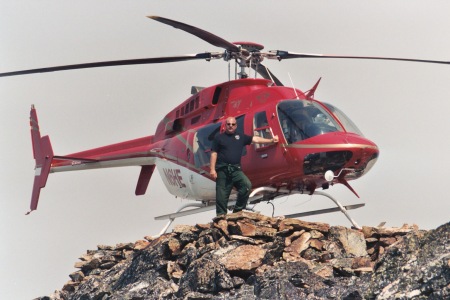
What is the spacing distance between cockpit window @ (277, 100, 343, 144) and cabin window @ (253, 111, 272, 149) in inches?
13.6

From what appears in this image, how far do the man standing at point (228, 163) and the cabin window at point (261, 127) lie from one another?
1.54m

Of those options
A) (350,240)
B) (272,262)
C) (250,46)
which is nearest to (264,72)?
(250,46)

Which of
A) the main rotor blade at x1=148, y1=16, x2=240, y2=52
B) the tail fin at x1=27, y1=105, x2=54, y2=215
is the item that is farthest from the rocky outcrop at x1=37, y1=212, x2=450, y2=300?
the tail fin at x1=27, y1=105, x2=54, y2=215

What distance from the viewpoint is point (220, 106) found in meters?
18.8

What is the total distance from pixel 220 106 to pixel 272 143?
7.65 ft

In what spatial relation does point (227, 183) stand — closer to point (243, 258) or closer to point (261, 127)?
point (261, 127)

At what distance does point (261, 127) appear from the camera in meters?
17.2

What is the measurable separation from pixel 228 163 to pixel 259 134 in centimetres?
205

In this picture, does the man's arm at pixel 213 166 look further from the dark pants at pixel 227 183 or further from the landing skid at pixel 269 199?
the landing skid at pixel 269 199

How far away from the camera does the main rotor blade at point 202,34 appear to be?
54.1 feet

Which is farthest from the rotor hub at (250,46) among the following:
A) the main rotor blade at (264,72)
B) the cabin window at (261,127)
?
the cabin window at (261,127)

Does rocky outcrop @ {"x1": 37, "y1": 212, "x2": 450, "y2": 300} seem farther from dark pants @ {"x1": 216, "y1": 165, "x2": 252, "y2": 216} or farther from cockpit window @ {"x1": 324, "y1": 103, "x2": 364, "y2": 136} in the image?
cockpit window @ {"x1": 324, "y1": 103, "x2": 364, "y2": 136}

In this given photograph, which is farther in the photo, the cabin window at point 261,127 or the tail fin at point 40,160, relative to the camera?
the tail fin at point 40,160

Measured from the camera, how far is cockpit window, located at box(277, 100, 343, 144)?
16656mm
